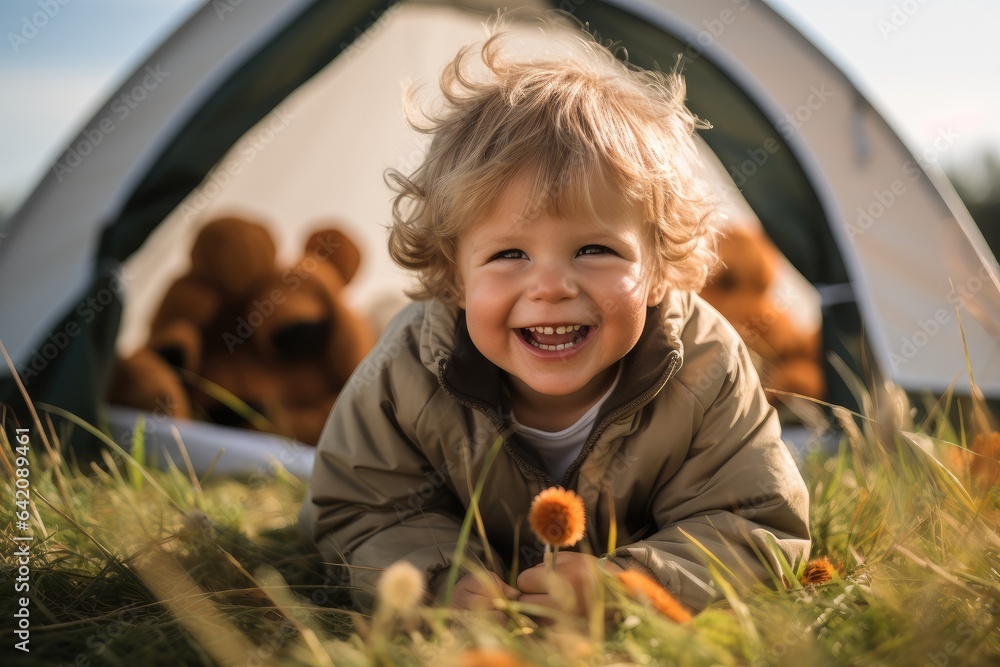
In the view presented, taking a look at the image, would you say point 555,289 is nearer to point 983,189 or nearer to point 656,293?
point 656,293

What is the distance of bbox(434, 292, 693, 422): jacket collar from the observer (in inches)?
51.3

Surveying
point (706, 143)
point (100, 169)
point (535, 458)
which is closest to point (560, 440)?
point (535, 458)

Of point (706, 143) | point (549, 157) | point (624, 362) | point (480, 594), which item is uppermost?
point (706, 143)

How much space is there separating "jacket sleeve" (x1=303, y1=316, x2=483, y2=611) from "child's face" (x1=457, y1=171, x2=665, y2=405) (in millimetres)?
191

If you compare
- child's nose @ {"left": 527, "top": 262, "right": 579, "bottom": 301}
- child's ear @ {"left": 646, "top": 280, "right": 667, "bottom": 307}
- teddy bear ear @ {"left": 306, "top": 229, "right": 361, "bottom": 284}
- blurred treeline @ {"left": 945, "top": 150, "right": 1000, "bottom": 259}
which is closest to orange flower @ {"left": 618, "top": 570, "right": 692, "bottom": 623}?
child's nose @ {"left": 527, "top": 262, "right": 579, "bottom": 301}

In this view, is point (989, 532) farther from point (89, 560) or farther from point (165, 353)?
point (165, 353)

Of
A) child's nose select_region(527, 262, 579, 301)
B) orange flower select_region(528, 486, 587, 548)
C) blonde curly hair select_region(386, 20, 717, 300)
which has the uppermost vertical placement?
blonde curly hair select_region(386, 20, 717, 300)

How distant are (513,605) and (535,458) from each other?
498 millimetres

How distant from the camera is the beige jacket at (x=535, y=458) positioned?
1.27 metres

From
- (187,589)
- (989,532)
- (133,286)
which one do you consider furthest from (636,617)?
(133,286)

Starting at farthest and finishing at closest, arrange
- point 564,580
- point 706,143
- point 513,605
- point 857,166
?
point 706,143, point 857,166, point 564,580, point 513,605

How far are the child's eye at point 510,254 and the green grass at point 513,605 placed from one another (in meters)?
0.48

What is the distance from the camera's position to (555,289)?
1.19 metres

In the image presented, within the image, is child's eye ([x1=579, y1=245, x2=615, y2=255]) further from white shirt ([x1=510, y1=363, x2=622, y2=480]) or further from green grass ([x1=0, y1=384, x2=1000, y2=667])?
green grass ([x1=0, y1=384, x2=1000, y2=667])
